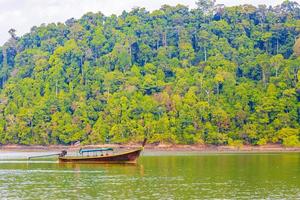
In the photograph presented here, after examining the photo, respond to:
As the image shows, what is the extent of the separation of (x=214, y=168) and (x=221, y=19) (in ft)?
299

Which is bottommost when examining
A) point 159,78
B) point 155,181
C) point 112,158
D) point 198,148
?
point 155,181

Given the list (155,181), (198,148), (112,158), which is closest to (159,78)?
(198,148)

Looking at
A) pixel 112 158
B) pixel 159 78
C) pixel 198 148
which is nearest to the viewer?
pixel 112 158

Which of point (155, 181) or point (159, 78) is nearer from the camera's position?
point (155, 181)

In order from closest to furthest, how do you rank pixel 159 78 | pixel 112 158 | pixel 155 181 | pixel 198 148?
pixel 155 181, pixel 112 158, pixel 198 148, pixel 159 78

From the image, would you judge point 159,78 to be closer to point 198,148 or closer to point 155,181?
point 198,148

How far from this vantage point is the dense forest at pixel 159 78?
367 ft

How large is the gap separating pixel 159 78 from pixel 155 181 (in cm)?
8060

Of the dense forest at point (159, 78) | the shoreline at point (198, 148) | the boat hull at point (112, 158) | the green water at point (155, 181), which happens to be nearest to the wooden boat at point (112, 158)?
the boat hull at point (112, 158)

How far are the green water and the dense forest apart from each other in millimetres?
44872

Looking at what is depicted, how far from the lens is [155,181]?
4912 cm

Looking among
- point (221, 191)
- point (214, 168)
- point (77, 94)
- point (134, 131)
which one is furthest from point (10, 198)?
point (77, 94)

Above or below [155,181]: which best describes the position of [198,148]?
above

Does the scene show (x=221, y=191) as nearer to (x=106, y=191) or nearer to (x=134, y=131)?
(x=106, y=191)
